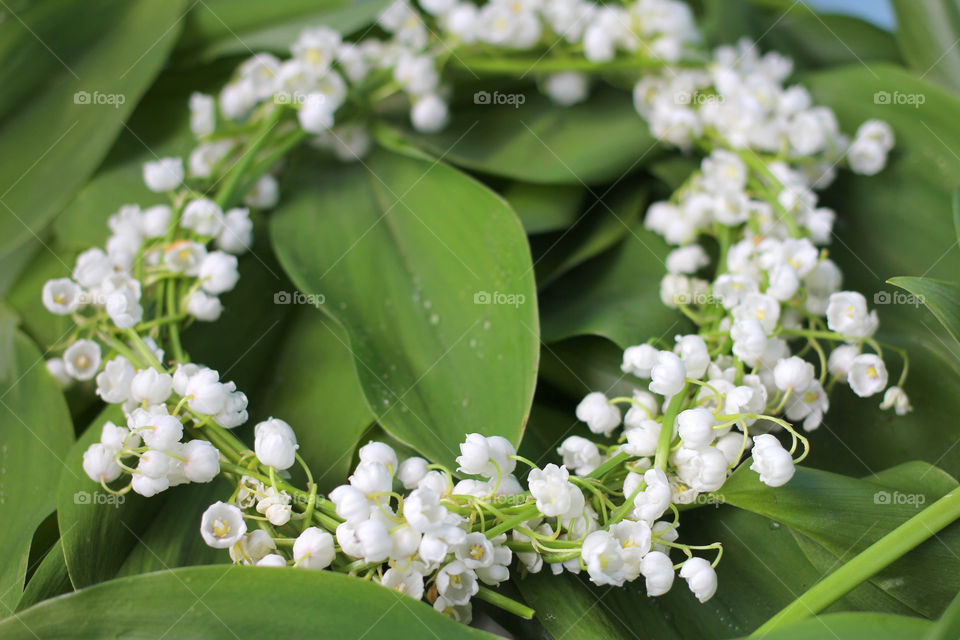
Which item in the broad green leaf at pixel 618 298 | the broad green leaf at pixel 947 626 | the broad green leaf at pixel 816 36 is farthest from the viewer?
the broad green leaf at pixel 816 36

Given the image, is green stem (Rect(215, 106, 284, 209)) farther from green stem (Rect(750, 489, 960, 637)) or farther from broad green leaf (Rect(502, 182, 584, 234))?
green stem (Rect(750, 489, 960, 637))

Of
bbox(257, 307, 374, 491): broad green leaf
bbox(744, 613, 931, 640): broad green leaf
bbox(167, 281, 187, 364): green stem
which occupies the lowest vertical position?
bbox(744, 613, 931, 640): broad green leaf

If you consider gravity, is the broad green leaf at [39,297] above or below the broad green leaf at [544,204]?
above

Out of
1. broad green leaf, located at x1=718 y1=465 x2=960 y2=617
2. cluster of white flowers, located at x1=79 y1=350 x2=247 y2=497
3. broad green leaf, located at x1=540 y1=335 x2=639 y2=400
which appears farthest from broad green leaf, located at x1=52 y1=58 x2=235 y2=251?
broad green leaf, located at x1=718 y1=465 x2=960 y2=617

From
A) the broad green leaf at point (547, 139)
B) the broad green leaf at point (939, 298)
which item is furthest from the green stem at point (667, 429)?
the broad green leaf at point (547, 139)

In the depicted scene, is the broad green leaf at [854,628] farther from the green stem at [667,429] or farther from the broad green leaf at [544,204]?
the broad green leaf at [544,204]

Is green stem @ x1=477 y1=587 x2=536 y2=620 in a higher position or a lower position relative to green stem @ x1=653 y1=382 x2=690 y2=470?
higher
